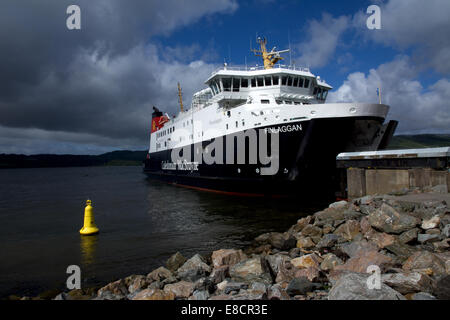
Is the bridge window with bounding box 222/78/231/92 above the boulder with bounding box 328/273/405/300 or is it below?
above

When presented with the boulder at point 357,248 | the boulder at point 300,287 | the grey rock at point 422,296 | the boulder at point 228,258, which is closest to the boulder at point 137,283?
the boulder at point 228,258

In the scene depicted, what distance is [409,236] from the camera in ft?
17.8

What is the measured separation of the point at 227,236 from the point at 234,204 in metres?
6.52

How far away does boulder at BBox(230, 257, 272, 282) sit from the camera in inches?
200

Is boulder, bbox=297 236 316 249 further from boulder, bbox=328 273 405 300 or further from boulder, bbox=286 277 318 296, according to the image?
boulder, bbox=328 273 405 300

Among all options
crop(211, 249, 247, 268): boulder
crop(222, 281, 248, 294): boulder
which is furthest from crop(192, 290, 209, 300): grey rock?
crop(211, 249, 247, 268): boulder

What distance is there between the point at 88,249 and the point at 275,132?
1093cm

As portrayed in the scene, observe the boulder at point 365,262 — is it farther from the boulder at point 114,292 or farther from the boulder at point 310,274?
the boulder at point 114,292

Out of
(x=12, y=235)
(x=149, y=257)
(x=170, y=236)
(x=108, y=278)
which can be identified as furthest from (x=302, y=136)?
(x=12, y=235)

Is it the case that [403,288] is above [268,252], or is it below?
above

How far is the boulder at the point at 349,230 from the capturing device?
256 inches

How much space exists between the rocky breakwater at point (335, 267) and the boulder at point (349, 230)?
22 mm

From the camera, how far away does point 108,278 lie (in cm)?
650

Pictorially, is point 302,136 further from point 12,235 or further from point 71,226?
point 12,235
